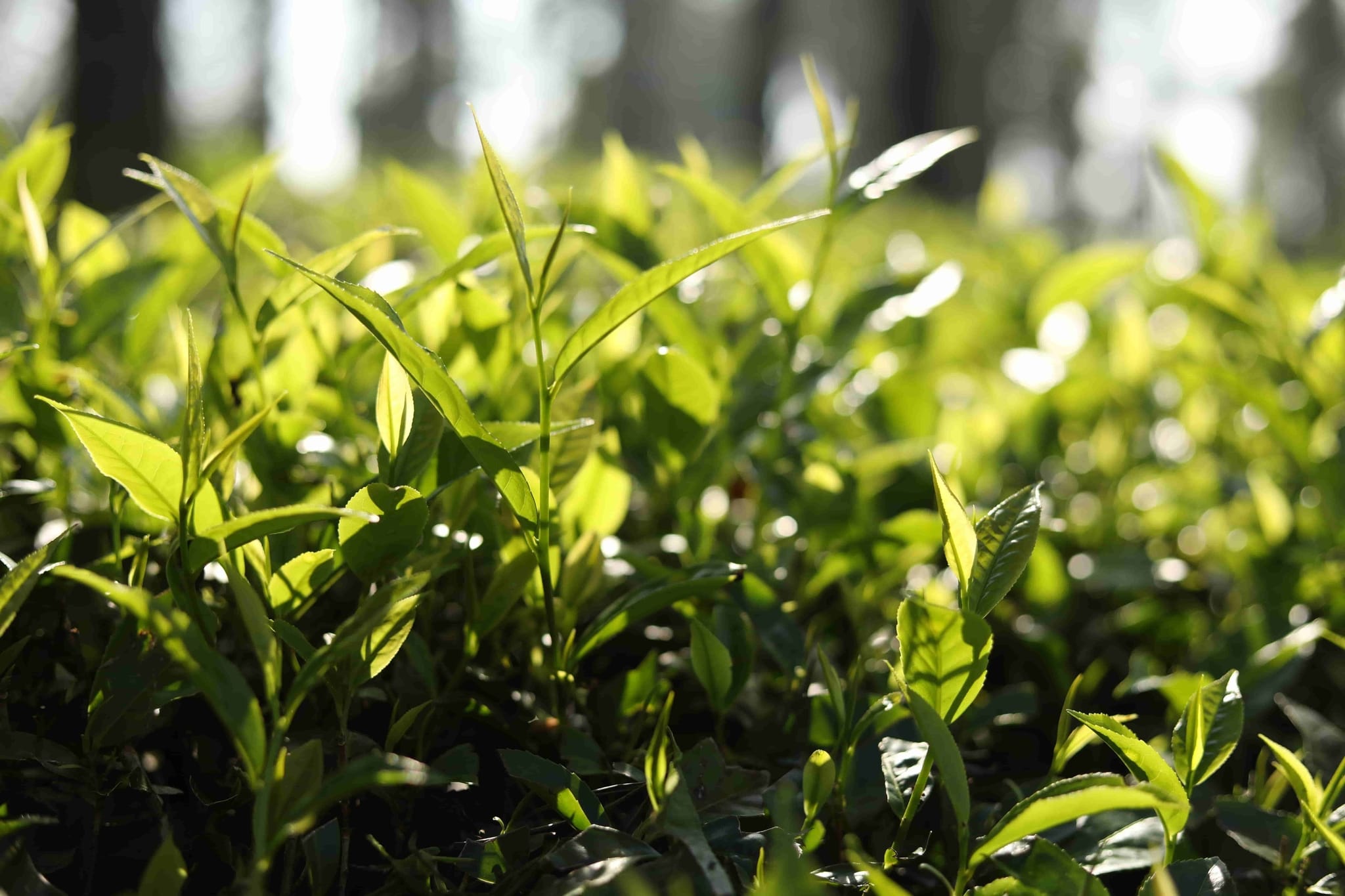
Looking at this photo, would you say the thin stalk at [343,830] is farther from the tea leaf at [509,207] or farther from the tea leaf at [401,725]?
the tea leaf at [509,207]

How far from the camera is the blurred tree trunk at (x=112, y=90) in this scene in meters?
4.25

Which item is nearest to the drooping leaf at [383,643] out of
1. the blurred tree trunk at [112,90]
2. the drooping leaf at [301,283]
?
the drooping leaf at [301,283]

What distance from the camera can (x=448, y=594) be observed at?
113 centimetres

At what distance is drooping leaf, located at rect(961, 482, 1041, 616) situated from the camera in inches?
32.0

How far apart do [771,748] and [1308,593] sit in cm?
89

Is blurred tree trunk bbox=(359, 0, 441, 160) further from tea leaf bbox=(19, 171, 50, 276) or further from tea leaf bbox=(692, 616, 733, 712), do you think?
tea leaf bbox=(692, 616, 733, 712)

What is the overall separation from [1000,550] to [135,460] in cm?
70

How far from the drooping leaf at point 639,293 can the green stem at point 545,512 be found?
0.07ft

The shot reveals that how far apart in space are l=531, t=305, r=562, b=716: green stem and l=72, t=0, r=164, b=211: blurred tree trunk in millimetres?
4123

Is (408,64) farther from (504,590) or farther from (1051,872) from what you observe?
(1051,872)

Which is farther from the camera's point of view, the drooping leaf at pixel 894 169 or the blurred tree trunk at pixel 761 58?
the blurred tree trunk at pixel 761 58

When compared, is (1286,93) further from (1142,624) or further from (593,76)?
(1142,624)

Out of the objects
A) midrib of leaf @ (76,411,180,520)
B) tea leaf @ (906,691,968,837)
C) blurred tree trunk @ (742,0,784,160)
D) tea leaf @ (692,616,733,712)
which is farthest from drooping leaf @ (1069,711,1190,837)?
blurred tree trunk @ (742,0,784,160)

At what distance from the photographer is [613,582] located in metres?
1.12
